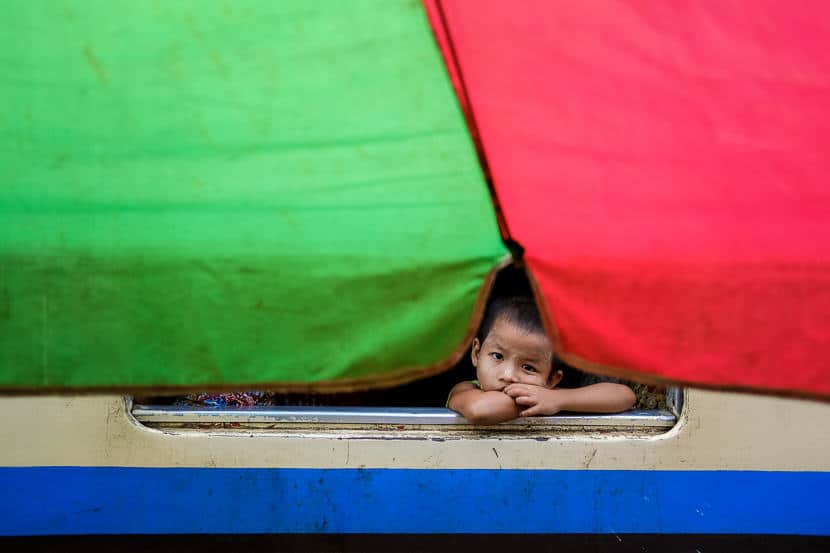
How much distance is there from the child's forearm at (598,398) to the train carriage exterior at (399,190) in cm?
111

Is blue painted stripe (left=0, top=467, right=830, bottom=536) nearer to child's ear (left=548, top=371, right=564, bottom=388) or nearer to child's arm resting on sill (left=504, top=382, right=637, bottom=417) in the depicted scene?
child's arm resting on sill (left=504, top=382, right=637, bottom=417)

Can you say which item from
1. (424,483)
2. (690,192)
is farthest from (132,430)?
(690,192)

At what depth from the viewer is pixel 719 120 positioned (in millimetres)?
2059

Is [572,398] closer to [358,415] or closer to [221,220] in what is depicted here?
[358,415]

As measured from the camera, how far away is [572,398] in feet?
9.63

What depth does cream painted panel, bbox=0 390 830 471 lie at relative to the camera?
9.17ft

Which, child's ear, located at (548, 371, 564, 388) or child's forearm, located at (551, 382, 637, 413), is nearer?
child's forearm, located at (551, 382, 637, 413)

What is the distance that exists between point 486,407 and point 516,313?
0.45 metres

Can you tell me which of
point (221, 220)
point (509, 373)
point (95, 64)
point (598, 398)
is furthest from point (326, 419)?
point (95, 64)

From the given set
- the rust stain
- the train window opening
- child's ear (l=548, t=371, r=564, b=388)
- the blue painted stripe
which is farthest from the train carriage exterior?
child's ear (l=548, t=371, r=564, b=388)

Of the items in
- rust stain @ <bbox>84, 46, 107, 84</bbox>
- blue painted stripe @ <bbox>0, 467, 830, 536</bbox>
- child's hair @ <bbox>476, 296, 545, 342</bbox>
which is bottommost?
blue painted stripe @ <bbox>0, 467, 830, 536</bbox>

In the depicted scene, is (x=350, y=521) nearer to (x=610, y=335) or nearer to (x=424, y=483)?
(x=424, y=483)

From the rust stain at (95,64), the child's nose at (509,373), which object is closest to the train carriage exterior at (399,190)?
the rust stain at (95,64)

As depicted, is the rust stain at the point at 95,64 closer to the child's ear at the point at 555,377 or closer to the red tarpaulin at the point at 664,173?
the red tarpaulin at the point at 664,173
